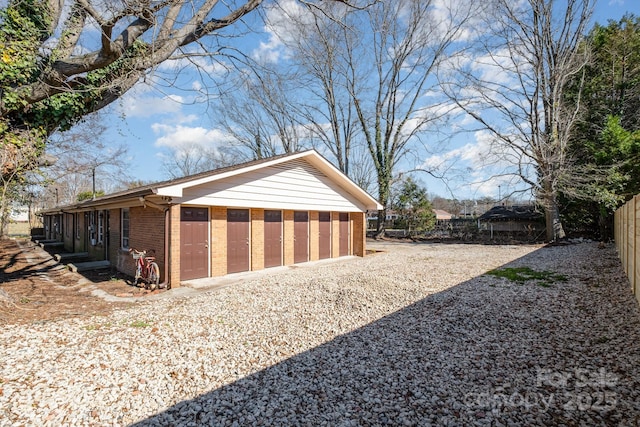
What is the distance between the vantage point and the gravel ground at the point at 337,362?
2990mm

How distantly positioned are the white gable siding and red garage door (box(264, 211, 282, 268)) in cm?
54

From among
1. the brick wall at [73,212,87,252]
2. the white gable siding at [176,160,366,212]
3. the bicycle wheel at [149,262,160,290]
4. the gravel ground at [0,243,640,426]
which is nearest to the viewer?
the gravel ground at [0,243,640,426]

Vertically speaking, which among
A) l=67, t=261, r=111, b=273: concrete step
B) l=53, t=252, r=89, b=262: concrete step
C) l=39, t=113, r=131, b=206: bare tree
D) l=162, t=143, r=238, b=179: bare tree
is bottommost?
l=67, t=261, r=111, b=273: concrete step

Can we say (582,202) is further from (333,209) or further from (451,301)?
(451,301)

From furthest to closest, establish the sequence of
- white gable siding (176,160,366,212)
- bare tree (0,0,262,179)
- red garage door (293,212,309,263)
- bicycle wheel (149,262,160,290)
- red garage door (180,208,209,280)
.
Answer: red garage door (293,212,309,263)
white gable siding (176,160,366,212)
red garage door (180,208,209,280)
bicycle wheel (149,262,160,290)
bare tree (0,0,262,179)

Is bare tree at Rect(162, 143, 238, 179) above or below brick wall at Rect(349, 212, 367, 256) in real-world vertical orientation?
above

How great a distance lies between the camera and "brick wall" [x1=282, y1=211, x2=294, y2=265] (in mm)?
11648

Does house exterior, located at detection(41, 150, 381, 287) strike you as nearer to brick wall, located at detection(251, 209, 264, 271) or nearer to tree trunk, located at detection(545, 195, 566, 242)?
brick wall, located at detection(251, 209, 264, 271)

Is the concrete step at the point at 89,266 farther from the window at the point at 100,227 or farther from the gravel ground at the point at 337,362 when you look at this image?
the gravel ground at the point at 337,362

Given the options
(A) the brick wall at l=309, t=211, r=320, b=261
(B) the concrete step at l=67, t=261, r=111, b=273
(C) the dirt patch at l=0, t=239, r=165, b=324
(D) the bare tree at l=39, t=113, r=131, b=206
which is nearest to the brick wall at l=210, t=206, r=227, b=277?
(C) the dirt patch at l=0, t=239, r=165, b=324

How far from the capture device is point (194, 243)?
903 cm

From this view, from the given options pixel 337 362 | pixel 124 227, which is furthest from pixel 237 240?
pixel 337 362

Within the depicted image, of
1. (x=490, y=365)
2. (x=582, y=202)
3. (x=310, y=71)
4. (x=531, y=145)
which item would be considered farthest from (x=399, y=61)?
(x=490, y=365)

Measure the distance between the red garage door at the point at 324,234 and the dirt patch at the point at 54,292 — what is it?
703 centimetres
